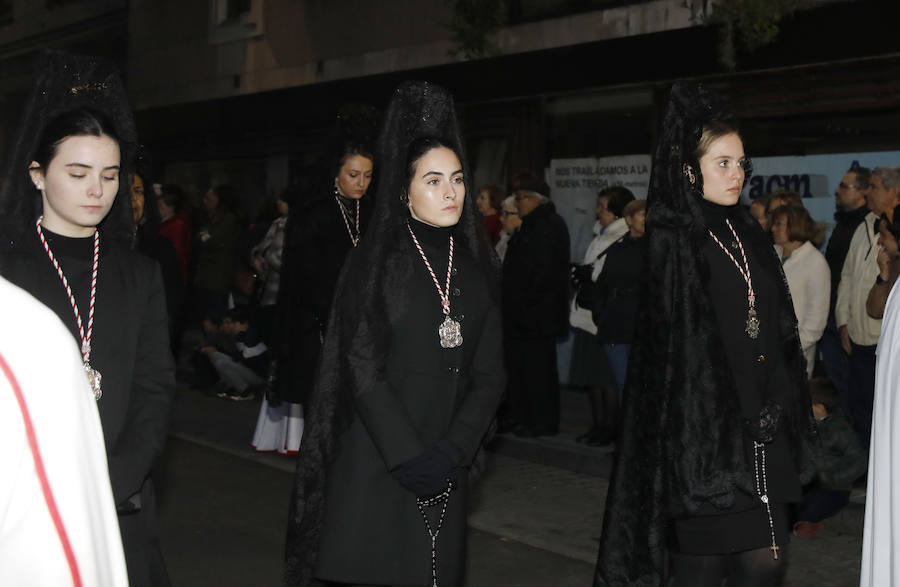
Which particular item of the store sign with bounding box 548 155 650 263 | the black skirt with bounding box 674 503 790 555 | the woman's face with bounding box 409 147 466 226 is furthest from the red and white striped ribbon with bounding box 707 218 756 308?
the store sign with bounding box 548 155 650 263

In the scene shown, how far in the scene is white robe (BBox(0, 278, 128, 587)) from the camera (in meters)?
1.62

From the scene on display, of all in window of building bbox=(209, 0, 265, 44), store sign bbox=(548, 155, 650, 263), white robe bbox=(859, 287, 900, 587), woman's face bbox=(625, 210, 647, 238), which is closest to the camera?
white robe bbox=(859, 287, 900, 587)

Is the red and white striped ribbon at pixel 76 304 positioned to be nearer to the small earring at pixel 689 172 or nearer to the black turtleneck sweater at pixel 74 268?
the black turtleneck sweater at pixel 74 268

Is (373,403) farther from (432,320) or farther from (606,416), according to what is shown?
(606,416)

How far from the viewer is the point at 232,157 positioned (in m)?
18.5

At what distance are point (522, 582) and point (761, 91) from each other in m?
5.64

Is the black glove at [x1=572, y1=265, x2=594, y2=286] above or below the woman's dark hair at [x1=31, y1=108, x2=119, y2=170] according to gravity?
below

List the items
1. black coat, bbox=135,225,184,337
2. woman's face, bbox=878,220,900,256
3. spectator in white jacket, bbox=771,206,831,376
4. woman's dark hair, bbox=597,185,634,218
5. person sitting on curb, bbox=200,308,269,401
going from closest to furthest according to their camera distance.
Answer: woman's face, bbox=878,220,900,256 → black coat, bbox=135,225,184,337 → spectator in white jacket, bbox=771,206,831,376 → woman's dark hair, bbox=597,185,634,218 → person sitting on curb, bbox=200,308,269,401

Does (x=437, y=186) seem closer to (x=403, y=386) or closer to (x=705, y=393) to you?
(x=403, y=386)

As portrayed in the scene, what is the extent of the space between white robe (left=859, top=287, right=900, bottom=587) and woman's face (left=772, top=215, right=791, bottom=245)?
5.08m

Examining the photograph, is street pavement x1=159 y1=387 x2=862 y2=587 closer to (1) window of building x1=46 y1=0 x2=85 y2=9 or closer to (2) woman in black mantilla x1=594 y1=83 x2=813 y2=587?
(2) woman in black mantilla x1=594 y1=83 x2=813 y2=587

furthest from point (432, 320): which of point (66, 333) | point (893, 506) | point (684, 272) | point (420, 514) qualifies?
point (66, 333)

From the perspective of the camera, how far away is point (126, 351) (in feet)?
12.1

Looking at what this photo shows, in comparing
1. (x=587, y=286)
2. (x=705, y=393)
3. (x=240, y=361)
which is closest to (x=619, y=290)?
(x=587, y=286)
